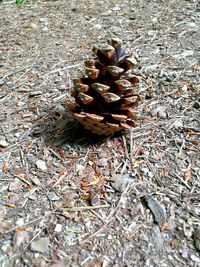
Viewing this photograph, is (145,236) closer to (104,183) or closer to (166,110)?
(104,183)

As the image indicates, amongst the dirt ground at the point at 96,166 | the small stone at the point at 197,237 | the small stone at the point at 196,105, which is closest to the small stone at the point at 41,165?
the dirt ground at the point at 96,166

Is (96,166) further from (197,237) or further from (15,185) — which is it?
(197,237)

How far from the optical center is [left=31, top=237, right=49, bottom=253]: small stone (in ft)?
3.05

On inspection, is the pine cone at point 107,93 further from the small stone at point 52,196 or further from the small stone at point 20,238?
the small stone at point 20,238

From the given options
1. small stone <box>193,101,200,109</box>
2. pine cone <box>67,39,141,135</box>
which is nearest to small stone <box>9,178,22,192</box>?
pine cone <box>67,39,141,135</box>

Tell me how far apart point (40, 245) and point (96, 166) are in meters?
0.31

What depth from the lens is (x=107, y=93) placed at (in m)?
1.11

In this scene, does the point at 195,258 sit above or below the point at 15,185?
below

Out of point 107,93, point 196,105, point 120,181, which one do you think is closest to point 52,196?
point 120,181

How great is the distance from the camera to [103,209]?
40.3 inches

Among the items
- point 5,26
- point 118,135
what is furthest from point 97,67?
point 5,26

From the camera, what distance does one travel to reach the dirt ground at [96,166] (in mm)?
940

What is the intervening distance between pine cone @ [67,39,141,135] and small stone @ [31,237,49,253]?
38 cm

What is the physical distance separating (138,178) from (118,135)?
0.19 metres
